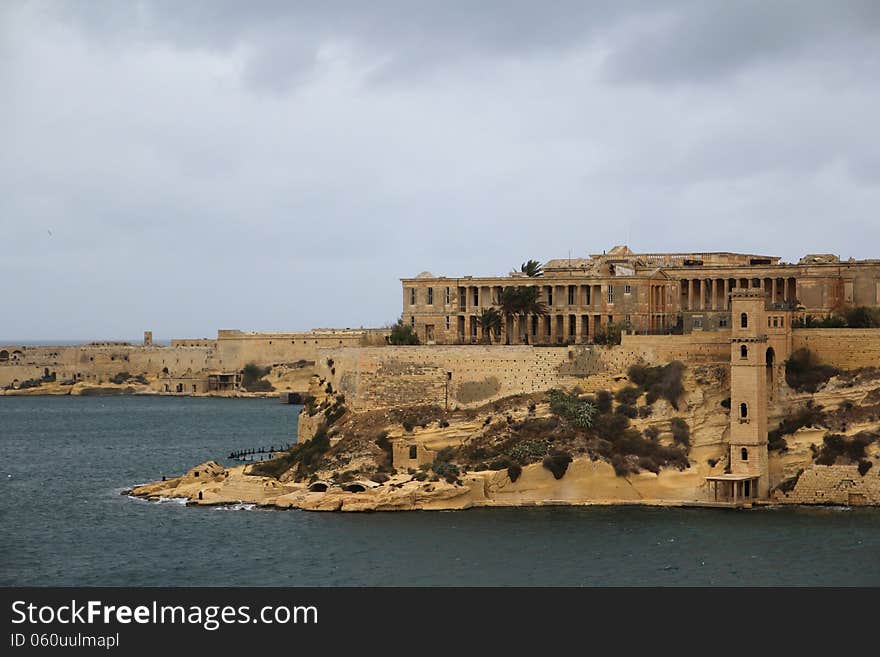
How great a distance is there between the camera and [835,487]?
57844 mm

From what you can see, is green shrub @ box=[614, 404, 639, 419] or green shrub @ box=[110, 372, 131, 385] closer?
green shrub @ box=[614, 404, 639, 419]

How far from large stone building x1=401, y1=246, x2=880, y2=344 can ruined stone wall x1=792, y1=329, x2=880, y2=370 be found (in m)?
3.33

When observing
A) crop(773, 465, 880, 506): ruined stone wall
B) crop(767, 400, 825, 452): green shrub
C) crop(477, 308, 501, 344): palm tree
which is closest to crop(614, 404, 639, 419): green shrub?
crop(767, 400, 825, 452): green shrub

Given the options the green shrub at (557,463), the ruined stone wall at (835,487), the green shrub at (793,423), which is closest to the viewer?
the ruined stone wall at (835,487)

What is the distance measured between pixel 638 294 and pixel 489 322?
6.25 meters

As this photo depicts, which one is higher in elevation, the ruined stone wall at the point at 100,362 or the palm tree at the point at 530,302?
the palm tree at the point at 530,302

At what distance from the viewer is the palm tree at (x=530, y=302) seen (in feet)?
226

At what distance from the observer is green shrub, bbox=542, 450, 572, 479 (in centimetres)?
5925

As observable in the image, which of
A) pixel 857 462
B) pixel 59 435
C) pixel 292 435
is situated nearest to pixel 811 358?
pixel 857 462

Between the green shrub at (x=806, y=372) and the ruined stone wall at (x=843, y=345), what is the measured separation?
327 mm

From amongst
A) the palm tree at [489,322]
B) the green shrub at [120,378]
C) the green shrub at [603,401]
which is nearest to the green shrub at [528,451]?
the green shrub at [603,401]

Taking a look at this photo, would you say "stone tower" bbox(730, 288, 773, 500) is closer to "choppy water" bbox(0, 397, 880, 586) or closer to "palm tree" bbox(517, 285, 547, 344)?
"choppy water" bbox(0, 397, 880, 586)

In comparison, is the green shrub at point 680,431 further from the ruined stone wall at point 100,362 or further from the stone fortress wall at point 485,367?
the ruined stone wall at point 100,362
